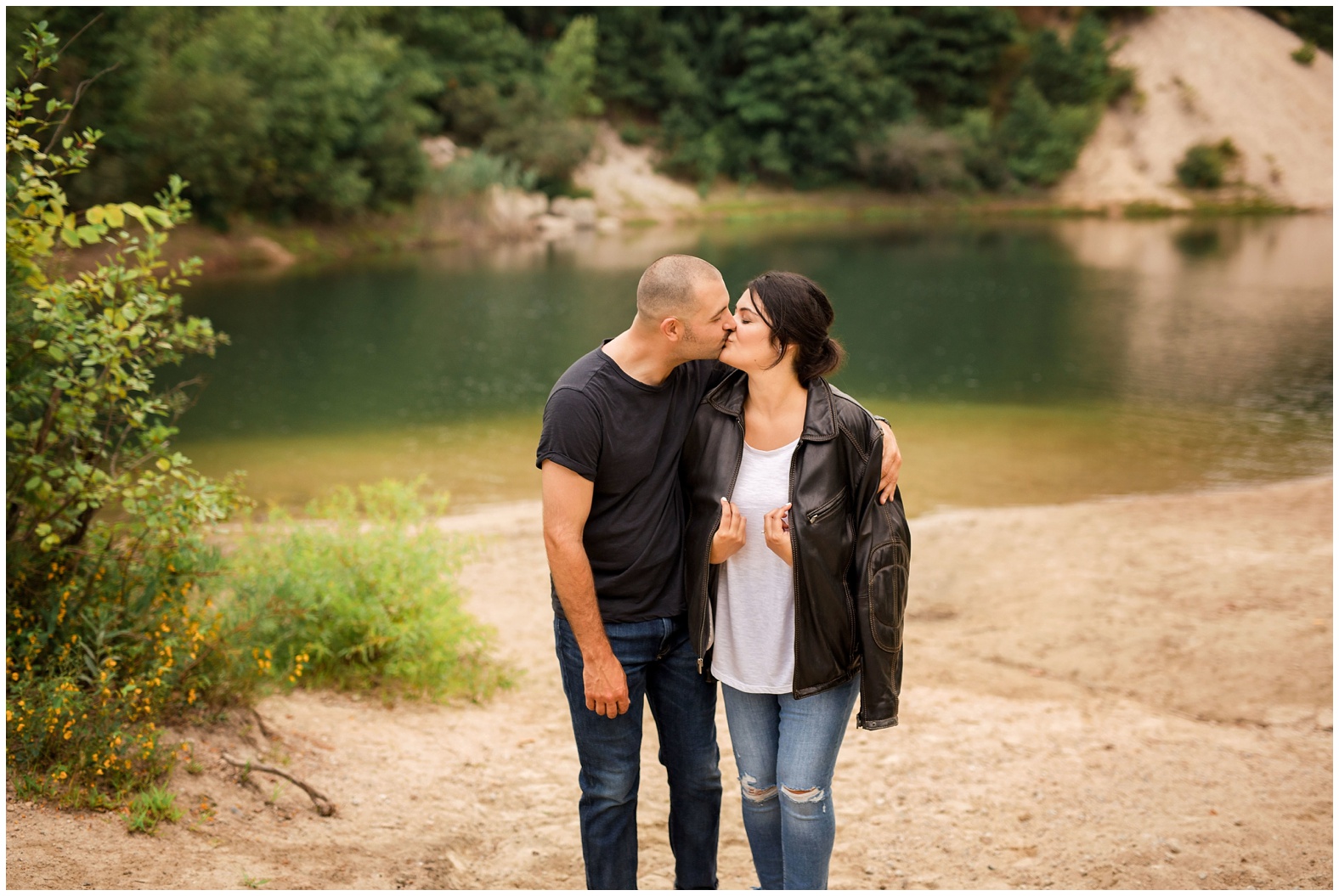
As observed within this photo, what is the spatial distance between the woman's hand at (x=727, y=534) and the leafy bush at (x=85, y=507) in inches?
82.5

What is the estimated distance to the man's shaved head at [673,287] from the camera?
2.83m

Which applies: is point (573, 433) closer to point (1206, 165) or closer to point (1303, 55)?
point (1206, 165)

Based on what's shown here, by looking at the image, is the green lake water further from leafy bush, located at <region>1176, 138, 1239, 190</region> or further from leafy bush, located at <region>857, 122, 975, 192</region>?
leafy bush, located at <region>1176, 138, 1239, 190</region>

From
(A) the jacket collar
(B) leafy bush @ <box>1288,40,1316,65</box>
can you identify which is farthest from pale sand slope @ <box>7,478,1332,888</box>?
(B) leafy bush @ <box>1288,40,1316,65</box>

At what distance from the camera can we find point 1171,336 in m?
19.4

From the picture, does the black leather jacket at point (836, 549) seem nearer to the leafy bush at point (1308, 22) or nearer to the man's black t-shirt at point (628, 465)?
the man's black t-shirt at point (628, 465)

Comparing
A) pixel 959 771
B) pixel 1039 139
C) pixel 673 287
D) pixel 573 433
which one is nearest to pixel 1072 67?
pixel 1039 139

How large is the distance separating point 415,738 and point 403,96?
35.9 meters

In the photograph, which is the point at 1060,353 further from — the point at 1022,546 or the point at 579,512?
the point at 579,512

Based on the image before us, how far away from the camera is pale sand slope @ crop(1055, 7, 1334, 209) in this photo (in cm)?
5497

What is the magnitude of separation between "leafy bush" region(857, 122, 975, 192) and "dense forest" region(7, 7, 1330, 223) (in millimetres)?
116

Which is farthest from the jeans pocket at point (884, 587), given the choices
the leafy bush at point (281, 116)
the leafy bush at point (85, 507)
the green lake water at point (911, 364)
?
the leafy bush at point (281, 116)

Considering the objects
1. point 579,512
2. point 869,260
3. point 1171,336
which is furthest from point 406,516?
point 869,260

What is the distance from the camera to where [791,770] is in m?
2.88
